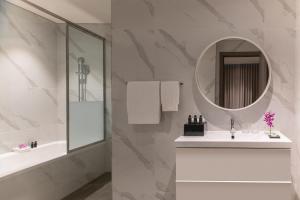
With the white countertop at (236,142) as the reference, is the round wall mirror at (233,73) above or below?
above

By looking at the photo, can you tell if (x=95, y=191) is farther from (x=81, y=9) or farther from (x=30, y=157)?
(x=81, y=9)

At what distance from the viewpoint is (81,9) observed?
4.07 m

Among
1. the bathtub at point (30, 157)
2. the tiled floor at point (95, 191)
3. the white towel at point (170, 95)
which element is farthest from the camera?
the tiled floor at point (95, 191)

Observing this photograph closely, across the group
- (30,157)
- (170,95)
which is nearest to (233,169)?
(170,95)

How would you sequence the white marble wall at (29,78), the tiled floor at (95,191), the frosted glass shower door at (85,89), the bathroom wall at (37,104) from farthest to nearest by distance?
the frosted glass shower door at (85,89), the tiled floor at (95,191), the white marble wall at (29,78), the bathroom wall at (37,104)

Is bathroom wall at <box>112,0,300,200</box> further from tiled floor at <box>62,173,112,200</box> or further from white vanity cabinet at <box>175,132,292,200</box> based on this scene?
tiled floor at <box>62,173,112,200</box>

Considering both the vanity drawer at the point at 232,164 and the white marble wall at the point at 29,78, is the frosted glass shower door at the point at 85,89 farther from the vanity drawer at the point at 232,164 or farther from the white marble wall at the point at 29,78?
the vanity drawer at the point at 232,164

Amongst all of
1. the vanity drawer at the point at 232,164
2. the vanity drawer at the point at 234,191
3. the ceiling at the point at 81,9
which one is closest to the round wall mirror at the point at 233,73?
the vanity drawer at the point at 232,164

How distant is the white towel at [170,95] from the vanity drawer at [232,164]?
0.50 metres

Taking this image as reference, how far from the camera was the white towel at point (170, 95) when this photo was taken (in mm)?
2768

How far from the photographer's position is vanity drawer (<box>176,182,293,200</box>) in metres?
2.33

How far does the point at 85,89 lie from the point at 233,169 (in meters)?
2.72

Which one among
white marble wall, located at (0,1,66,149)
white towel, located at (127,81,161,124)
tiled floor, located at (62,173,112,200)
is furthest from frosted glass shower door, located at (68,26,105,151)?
white towel, located at (127,81,161,124)

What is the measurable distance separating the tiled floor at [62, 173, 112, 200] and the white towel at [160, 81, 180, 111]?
5.56 ft
